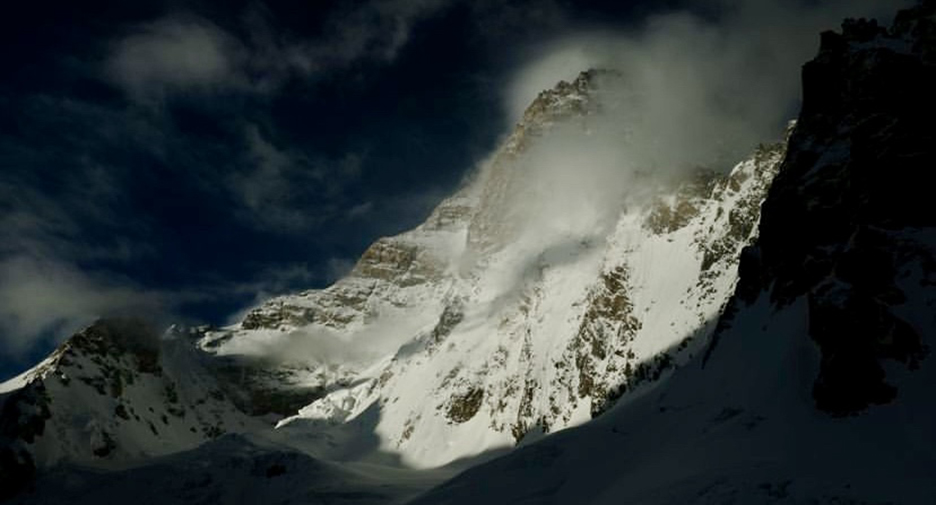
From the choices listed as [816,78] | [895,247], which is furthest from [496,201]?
[895,247]

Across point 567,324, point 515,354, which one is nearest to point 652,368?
point 567,324

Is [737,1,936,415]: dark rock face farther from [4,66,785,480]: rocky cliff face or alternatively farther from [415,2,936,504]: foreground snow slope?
[4,66,785,480]: rocky cliff face

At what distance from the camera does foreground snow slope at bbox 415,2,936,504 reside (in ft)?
82.3

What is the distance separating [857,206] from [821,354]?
759 cm

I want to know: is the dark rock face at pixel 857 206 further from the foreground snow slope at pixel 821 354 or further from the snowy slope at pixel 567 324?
the snowy slope at pixel 567 324

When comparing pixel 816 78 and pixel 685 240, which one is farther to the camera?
pixel 685 240

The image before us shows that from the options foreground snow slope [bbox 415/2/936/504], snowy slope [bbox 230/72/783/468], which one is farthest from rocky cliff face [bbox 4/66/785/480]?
foreground snow slope [bbox 415/2/936/504]

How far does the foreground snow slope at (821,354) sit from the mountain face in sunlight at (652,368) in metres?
0.11

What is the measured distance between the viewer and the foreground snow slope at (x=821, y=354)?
82.3ft

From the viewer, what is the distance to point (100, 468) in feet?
227

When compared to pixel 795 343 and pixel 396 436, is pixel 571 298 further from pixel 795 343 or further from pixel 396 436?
pixel 795 343

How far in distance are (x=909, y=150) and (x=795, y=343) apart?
9.81 meters

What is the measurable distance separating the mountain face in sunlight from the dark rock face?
0.11 metres

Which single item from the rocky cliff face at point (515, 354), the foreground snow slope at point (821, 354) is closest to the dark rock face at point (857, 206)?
the foreground snow slope at point (821, 354)
